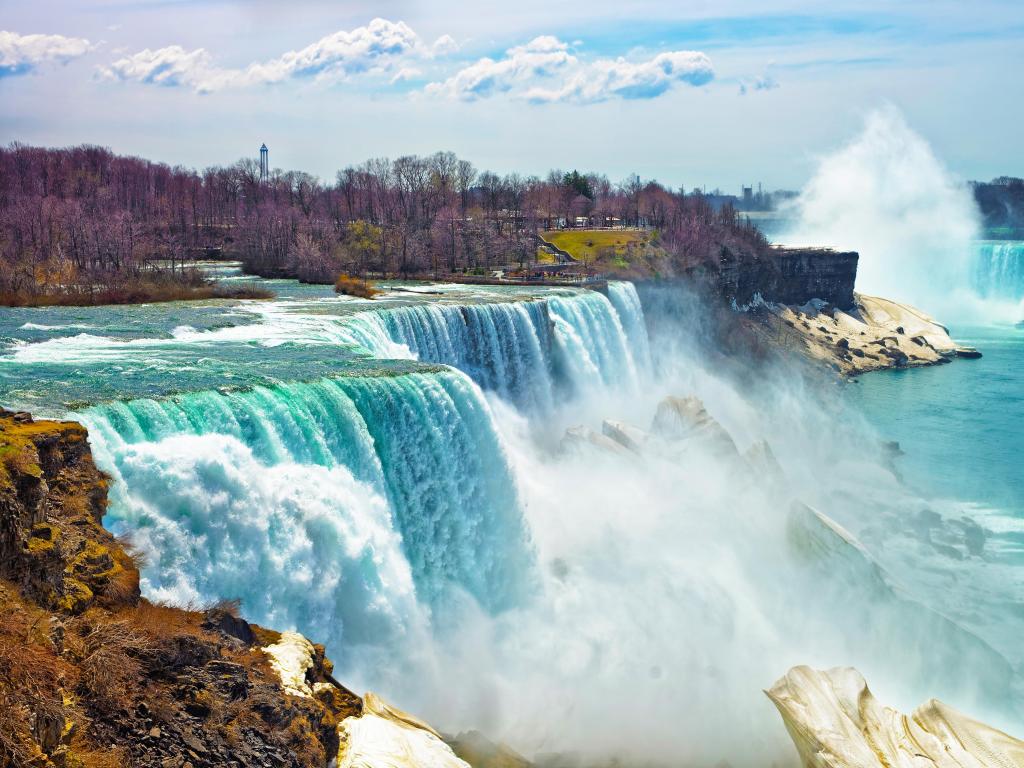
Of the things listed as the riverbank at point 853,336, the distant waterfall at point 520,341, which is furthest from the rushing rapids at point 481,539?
the riverbank at point 853,336

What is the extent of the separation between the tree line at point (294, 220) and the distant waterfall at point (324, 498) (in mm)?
17597

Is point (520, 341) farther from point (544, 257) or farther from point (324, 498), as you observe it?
point (544, 257)

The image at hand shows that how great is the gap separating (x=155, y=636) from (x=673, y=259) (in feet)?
149

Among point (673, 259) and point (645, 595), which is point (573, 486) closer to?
point (645, 595)

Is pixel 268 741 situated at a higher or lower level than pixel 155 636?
lower

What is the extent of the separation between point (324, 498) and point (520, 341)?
52.5 feet

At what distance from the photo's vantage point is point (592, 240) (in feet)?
199

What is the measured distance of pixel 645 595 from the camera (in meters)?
18.9

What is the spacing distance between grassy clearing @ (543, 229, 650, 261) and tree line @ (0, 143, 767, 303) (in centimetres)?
161

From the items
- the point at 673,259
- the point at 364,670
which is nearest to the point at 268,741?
the point at 364,670

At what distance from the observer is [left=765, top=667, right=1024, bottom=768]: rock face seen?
41.7 feet

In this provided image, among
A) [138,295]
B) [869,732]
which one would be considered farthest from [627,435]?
[138,295]

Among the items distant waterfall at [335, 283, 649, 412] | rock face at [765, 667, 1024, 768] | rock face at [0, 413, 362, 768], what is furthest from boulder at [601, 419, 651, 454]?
rock face at [0, 413, 362, 768]

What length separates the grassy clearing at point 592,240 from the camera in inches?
2242
